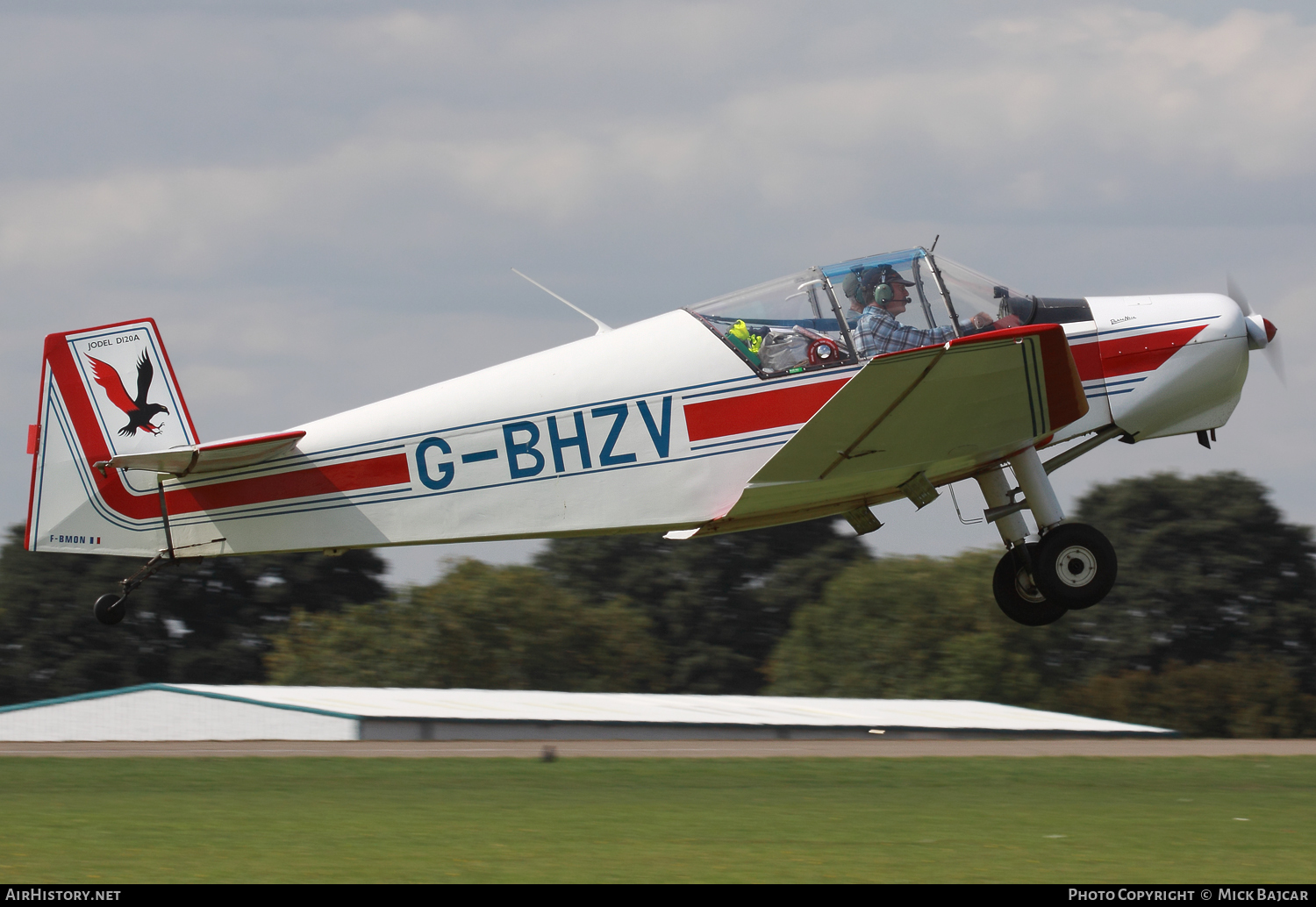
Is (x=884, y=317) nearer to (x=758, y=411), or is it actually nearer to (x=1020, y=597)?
(x=758, y=411)

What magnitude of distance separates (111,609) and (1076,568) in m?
7.15

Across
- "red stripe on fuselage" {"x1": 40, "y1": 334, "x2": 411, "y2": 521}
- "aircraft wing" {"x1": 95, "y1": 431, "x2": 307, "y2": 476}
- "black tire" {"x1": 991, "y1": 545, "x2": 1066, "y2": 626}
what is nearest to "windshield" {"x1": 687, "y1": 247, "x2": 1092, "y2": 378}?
"black tire" {"x1": 991, "y1": 545, "x2": 1066, "y2": 626}

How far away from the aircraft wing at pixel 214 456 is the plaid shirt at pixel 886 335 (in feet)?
13.7

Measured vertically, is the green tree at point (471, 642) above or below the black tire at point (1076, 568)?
below

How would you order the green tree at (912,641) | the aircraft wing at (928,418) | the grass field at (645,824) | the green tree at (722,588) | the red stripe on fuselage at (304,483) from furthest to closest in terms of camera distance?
the green tree at (722,588) < the green tree at (912,641) < the red stripe on fuselage at (304,483) < the aircraft wing at (928,418) < the grass field at (645,824)

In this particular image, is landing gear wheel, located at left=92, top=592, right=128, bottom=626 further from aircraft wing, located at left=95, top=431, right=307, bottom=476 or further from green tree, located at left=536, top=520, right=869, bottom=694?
green tree, located at left=536, top=520, right=869, bottom=694

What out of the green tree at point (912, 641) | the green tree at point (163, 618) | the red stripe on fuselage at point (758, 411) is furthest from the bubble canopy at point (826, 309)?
the green tree at point (163, 618)

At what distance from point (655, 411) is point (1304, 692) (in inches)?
1655

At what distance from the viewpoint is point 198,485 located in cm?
1138

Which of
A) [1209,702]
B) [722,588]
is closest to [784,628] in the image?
[722,588]

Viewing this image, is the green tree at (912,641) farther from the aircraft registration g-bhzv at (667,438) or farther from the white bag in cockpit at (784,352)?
the white bag in cockpit at (784,352)

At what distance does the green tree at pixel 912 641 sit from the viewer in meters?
44.9

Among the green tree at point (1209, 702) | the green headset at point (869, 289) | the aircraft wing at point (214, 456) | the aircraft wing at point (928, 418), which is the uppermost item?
the green headset at point (869, 289)
